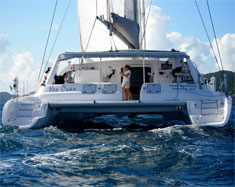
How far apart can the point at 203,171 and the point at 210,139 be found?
7.09 feet

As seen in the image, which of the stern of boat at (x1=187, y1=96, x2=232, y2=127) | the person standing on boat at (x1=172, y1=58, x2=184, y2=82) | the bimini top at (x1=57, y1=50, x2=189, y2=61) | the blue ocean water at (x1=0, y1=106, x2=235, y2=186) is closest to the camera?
the blue ocean water at (x1=0, y1=106, x2=235, y2=186)

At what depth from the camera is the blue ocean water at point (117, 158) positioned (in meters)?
3.63

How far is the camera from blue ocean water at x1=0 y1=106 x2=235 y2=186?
3635 mm

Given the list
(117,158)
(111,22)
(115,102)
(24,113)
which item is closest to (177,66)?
(111,22)

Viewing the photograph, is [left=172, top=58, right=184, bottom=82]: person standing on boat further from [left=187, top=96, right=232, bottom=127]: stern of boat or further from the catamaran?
[left=187, top=96, right=232, bottom=127]: stern of boat

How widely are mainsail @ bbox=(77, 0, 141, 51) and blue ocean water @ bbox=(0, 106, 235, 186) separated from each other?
13.5ft

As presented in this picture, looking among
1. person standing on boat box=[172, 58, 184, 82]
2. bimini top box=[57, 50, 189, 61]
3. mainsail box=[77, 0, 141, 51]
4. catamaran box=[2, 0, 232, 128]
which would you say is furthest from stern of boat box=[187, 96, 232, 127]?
mainsail box=[77, 0, 141, 51]

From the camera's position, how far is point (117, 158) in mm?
4566

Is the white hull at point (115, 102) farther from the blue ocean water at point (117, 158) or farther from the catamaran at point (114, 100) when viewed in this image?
the blue ocean water at point (117, 158)

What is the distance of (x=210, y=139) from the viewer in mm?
5969

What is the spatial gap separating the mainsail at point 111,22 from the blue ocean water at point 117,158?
4115 millimetres

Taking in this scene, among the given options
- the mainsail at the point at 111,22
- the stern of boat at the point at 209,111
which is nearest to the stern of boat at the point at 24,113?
the mainsail at the point at 111,22

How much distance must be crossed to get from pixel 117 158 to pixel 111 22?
6.31 metres

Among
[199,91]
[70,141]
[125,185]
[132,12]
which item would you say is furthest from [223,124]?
[132,12]
